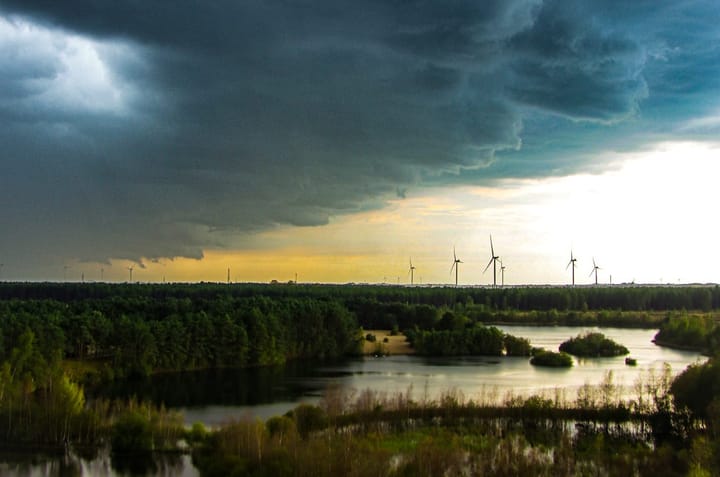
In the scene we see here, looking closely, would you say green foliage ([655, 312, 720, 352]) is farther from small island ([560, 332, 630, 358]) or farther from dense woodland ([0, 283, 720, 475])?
small island ([560, 332, 630, 358])

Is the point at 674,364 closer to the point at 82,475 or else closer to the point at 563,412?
the point at 563,412

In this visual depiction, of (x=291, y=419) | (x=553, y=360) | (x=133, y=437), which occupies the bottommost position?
(x=133, y=437)

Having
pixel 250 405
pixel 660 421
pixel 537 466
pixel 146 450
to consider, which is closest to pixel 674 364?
pixel 660 421

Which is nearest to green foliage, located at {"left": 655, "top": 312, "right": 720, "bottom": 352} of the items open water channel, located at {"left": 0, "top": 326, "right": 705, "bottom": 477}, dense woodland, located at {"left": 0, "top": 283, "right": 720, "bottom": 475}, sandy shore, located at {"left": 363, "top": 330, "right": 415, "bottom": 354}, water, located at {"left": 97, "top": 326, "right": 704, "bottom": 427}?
open water channel, located at {"left": 0, "top": 326, "right": 705, "bottom": 477}

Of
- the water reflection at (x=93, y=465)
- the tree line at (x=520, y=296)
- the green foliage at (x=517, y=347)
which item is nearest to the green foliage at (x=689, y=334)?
the green foliage at (x=517, y=347)

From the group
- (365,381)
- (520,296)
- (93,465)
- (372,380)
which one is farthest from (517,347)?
(520,296)

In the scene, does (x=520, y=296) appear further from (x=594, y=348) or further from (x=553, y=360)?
(x=553, y=360)
